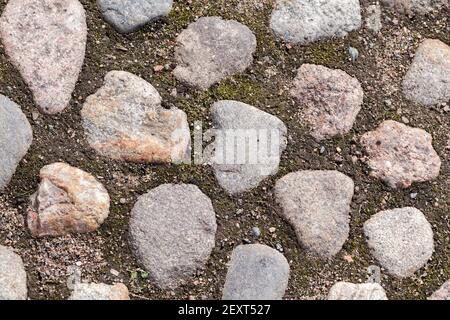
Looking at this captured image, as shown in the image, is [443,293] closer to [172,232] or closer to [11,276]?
[172,232]

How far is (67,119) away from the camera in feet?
6.36

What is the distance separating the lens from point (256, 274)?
187 centimetres

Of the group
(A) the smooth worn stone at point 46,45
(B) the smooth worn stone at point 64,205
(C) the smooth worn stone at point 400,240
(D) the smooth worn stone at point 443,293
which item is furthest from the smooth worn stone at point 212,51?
(D) the smooth worn stone at point 443,293

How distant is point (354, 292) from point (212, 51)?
2.49 ft

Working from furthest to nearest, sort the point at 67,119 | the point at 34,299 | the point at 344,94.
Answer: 1. the point at 344,94
2. the point at 67,119
3. the point at 34,299

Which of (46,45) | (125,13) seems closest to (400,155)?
(125,13)

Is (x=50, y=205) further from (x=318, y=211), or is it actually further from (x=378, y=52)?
(x=378, y=52)

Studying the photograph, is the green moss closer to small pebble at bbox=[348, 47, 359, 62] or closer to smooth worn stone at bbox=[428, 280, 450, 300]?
small pebble at bbox=[348, 47, 359, 62]

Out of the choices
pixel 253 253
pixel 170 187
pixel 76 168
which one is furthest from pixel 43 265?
pixel 253 253

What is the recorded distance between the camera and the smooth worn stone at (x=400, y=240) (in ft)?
6.39

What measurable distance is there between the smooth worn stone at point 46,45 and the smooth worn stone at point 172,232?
1.18 feet

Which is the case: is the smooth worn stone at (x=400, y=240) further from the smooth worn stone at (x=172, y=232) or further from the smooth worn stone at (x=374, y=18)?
the smooth worn stone at (x=374, y=18)
